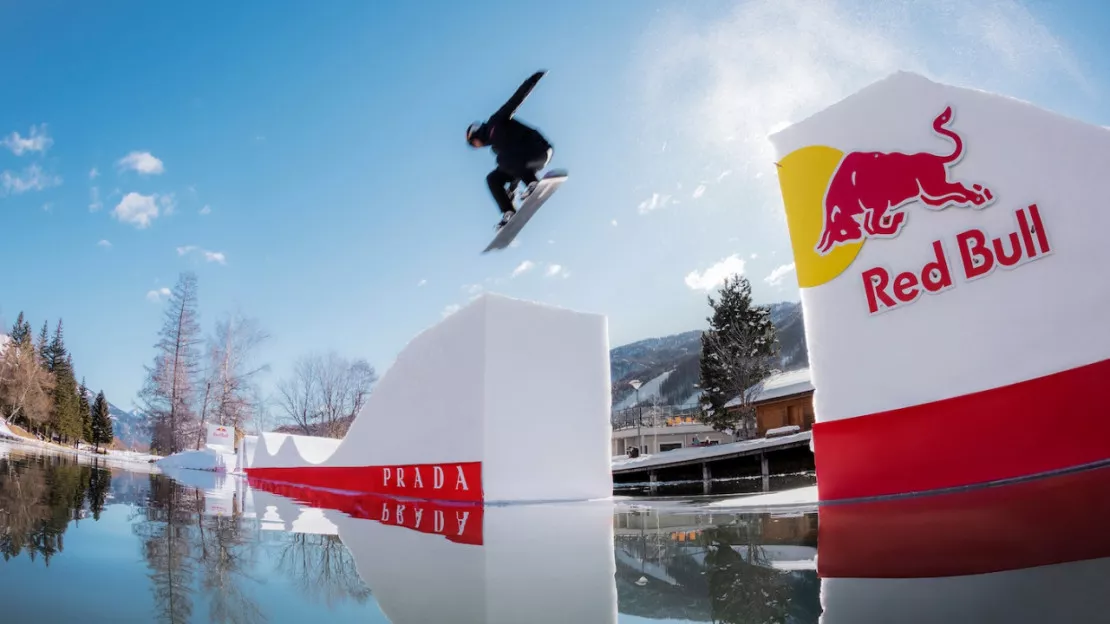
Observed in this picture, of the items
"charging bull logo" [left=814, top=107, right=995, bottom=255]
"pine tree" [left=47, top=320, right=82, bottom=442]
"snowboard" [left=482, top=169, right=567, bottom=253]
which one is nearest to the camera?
"charging bull logo" [left=814, top=107, right=995, bottom=255]

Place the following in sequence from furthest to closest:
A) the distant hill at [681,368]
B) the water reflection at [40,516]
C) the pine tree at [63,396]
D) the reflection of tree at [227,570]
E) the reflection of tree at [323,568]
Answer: the distant hill at [681,368]
the pine tree at [63,396]
the water reflection at [40,516]
the reflection of tree at [323,568]
the reflection of tree at [227,570]

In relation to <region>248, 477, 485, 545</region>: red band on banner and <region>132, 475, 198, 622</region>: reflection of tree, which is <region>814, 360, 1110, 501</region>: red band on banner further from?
<region>132, 475, 198, 622</region>: reflection of tree

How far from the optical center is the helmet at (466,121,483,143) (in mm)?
5414

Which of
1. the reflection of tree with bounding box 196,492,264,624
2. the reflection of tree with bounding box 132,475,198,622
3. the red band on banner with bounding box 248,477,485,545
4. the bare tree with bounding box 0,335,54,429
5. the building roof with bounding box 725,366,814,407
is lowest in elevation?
the red band on banner with bounding box 248,477,485,545

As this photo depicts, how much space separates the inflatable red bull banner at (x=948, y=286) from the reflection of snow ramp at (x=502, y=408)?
3180 mm

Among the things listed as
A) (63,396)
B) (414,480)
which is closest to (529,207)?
(414,480)

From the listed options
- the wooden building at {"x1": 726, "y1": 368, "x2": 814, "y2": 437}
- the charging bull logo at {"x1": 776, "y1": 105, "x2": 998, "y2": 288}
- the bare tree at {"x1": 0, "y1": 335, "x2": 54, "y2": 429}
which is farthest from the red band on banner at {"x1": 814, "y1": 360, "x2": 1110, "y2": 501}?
the bare tree at {"x1": 0, "y1": 335, "x2": 54, "y2": 429}

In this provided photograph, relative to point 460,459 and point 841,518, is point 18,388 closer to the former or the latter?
point 460,459

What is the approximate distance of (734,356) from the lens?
27578 mm

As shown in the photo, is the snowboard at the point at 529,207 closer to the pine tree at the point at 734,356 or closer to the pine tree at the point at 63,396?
the pine tree at the point at 734,356

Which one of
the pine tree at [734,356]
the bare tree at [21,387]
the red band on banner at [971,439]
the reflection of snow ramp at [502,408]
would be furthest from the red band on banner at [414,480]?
the bare tree at [21,387]

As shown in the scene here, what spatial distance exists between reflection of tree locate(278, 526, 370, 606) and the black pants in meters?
3.66

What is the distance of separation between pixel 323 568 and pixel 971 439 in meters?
3.99

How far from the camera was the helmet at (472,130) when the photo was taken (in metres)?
5.41
